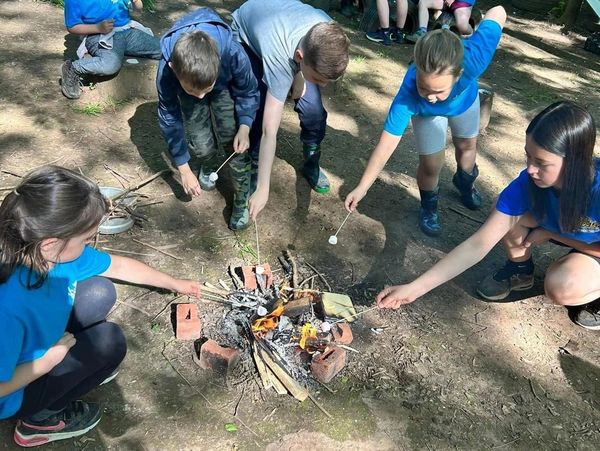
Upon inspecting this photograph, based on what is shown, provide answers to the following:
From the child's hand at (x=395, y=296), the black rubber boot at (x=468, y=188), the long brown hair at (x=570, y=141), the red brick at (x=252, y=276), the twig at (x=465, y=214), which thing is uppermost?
the long brown hair at (x=570, y=141)

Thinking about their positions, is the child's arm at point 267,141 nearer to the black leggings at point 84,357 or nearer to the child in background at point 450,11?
the black leggings at point 84,357

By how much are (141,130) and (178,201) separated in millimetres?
981

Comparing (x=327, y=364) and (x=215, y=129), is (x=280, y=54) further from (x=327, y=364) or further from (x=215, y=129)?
(x=327, y=364)

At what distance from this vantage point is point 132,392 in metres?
2.33

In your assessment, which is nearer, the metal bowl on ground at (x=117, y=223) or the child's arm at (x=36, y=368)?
the child's arm at (x=36, y=368)

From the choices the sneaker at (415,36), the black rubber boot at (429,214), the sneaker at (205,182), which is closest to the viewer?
the black rubber boot at (429,214)

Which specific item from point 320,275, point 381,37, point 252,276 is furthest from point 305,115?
point 381,37

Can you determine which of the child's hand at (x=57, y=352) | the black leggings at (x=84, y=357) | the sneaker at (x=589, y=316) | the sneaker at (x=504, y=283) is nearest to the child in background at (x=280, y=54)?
the black leggings at (x=84, y=357)

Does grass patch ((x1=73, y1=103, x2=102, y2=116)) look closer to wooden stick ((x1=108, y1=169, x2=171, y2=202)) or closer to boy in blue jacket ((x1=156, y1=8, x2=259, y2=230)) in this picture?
wooden stick ((x1=108, y1=169, x2=171, y2=202))

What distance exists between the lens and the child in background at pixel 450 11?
6516mm

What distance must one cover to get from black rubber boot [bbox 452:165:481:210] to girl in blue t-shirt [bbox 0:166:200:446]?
2348mm

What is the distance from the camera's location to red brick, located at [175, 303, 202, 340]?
256 cm

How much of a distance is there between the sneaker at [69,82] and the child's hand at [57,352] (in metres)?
2.93

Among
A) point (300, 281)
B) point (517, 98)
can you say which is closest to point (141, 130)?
point (300, 281)
